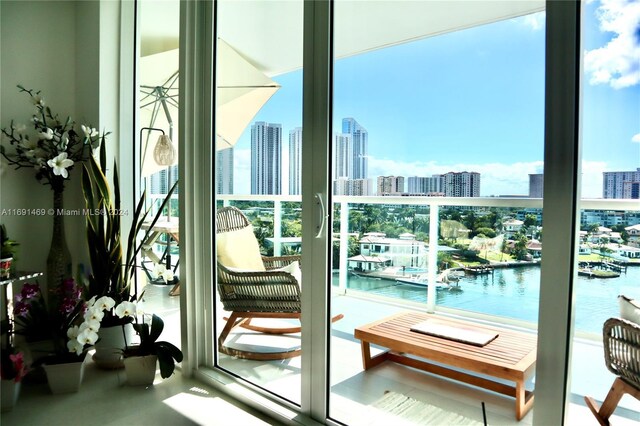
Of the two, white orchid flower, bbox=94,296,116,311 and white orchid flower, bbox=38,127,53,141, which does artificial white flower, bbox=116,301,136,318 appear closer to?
white orchid flower, bbox=94,296,116,311

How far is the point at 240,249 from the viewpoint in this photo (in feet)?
8.20

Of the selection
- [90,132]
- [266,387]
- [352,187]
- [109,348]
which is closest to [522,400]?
[352,187]

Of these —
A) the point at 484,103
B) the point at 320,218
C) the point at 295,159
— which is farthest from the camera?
the point at 295,159

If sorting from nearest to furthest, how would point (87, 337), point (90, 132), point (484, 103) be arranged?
point (484, 103) < point (87, 337) < point (90, 132)

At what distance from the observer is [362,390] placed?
6.41ft

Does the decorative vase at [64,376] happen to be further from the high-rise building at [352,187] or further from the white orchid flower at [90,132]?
the high-rise building at [352,187]

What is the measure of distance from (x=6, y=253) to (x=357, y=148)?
2242 millimetres

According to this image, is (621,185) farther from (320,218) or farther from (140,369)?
(140,369)

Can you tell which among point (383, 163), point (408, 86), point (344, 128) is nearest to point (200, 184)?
point (344, 128)

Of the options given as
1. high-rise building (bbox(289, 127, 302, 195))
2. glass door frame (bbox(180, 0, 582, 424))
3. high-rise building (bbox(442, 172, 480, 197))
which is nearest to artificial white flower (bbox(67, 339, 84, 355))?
glass door frame (bbox(180, 0, 582, 424))

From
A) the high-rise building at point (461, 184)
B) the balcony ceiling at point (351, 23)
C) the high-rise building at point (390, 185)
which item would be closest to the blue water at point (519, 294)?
the high-rise building at point (461, 184)

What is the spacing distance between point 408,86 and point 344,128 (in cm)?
33

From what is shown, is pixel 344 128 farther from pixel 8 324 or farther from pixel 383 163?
pixel 8 324

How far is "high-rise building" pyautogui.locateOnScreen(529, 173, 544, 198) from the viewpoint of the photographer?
1.39 meters
